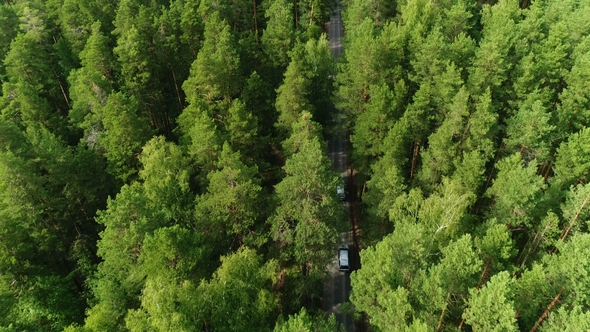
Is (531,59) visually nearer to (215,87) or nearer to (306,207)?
(306,207)

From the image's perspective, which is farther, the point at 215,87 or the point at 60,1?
the point at 60,1

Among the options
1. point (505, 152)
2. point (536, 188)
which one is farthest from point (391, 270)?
point (505, 152)

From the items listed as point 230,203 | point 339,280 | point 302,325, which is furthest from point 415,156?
point 302,325

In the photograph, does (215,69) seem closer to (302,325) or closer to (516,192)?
(302,325)

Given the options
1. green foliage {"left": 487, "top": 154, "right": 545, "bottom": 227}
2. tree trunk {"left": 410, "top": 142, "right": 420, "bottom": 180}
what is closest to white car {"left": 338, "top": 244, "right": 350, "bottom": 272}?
tree trunk {"left": 410, "top": 142, "right": 420, "bottom": 180}

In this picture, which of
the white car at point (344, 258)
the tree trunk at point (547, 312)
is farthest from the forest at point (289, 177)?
the white car at point (344, 258)
